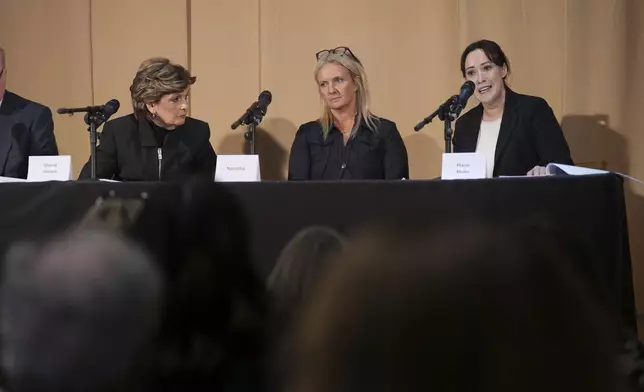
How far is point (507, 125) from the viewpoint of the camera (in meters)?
2.29

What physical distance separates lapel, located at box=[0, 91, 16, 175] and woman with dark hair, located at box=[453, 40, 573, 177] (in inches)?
69.9

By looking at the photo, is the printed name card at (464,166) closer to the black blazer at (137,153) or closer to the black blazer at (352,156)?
the black blazer at (352,156)

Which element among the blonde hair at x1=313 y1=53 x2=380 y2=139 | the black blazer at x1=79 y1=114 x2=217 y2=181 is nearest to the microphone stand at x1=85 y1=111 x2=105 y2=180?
the black blazer at x1=79 y1=114 x2=217 y2=181

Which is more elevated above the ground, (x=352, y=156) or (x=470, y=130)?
(x=470, y=130)

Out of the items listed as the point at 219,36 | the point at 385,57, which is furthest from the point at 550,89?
the point at 219,36

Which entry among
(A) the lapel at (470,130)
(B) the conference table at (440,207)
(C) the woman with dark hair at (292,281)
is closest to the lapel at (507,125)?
(A) the lapel at (470,130)

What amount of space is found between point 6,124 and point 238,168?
1.17m

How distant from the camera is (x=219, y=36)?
3027 millimetres

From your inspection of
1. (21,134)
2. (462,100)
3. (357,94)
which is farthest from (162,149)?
(462,100)

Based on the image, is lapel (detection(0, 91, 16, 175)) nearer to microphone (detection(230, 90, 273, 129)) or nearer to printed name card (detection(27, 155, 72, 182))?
printed name card (detection(27, 155, 72, 182))

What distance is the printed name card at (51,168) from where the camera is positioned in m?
1.75

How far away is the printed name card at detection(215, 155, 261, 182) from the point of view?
6.06 ft

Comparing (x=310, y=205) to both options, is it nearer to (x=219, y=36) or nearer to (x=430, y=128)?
(x=430, y=128)

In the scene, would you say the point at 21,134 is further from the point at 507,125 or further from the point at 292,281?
the point at 507,125
